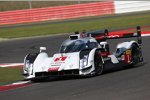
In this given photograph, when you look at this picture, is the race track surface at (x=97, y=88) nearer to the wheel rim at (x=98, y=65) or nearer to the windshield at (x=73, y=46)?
the wheel rim at (x=98, y=65)

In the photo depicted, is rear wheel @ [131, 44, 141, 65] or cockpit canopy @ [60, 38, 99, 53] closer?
cockpit canopy @ [60, 38, 99, 53]

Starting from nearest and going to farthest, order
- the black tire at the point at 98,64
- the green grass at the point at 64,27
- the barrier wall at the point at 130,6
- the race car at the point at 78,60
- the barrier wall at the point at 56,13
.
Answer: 1. the race car at the point at 78,60
2. the black tire at the point at 98,64
3. the green grass at the point at 64,27
4. the barrier wall at the point at 56,13
5. the barrier wall at the point at 130,6

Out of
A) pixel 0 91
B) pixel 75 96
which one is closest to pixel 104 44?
pixel 0 91

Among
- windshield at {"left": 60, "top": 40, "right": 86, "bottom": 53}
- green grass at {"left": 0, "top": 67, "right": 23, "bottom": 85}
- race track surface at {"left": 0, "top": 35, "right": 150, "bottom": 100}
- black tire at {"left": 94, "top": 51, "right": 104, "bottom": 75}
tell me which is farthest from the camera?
green grass at {"left": 0, "top": 67, "right": 23, "bottom": 85}

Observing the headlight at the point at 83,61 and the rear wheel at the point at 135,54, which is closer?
the headlight at the point at 83,61

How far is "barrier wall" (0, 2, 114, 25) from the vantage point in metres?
38.8

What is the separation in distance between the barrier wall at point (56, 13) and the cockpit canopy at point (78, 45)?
25.0m

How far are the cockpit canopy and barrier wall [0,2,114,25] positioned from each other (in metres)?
25.0

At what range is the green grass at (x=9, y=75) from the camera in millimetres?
13956

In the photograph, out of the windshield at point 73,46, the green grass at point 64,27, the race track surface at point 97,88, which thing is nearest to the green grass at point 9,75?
the race track surface at point 97,88

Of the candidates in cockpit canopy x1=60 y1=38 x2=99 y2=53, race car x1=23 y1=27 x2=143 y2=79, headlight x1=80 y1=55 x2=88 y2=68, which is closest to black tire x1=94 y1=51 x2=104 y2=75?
race car x1=23 y1=27 x2=143 y2=79

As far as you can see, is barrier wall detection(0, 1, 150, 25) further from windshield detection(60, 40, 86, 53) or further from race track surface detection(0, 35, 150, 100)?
windshield detection(60, 40, 86, 53)

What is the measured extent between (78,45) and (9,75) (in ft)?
8.50

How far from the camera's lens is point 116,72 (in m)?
13.6
